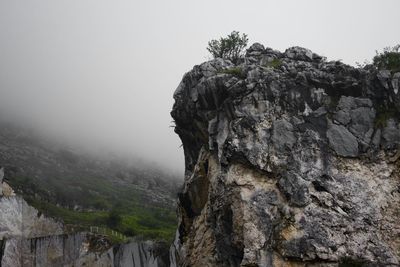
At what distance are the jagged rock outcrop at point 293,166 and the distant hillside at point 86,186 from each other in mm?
40330

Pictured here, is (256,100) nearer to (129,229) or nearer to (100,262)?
(100,262)

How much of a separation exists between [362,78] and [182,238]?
1568 cm

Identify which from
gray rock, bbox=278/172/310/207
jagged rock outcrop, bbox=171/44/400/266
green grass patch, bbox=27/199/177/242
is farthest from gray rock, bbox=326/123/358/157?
green grass patch, bbox=27/199/177/242

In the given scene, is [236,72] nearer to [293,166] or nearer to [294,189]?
[293,166]

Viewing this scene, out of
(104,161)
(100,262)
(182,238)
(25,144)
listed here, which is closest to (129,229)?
(100,262)

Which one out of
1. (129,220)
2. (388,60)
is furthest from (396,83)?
(129,220)

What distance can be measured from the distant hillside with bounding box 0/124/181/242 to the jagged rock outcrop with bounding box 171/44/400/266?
40330 mm

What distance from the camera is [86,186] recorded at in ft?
397

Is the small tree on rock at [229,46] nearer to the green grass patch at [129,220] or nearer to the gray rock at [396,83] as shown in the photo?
the gray rock at [396,83]

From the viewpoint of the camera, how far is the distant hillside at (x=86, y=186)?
291ft

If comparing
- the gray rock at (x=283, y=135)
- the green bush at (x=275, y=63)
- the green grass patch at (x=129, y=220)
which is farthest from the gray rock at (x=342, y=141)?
the green grass patch at (x=129, y=220)

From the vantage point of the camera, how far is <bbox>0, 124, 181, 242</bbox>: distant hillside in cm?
8856

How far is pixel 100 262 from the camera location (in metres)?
49.8

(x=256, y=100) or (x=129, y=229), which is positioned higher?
(x=256, y=100)
